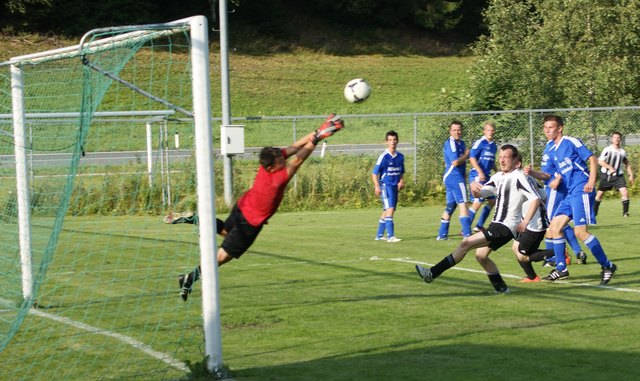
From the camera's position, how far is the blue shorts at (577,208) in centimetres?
1159

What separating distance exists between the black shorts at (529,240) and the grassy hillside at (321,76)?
3300 centimetres

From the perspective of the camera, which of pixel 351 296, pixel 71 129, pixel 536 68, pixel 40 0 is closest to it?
pixel 351 296

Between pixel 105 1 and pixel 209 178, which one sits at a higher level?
pixel 105 1

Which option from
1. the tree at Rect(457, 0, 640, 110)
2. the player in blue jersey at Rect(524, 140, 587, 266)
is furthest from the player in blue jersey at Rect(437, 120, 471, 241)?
the tree at Rect(457, 0, 640, 110)

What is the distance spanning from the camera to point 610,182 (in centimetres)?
2072

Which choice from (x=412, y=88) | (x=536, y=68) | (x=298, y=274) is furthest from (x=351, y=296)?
(x=412, y=88)

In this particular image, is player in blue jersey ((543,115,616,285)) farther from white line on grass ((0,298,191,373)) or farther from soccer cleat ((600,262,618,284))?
white line on grass ((0,298,191,373))

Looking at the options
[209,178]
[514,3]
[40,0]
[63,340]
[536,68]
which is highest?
[40,0]

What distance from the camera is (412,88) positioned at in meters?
52.2

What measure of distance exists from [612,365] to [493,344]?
1114mm

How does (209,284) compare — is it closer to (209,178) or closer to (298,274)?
(209,178)

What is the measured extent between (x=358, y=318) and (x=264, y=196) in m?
1.51

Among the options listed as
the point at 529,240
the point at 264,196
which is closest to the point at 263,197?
the point at 264,196

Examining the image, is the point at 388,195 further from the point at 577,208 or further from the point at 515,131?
the point at 515,131
